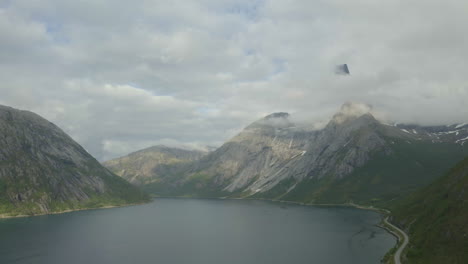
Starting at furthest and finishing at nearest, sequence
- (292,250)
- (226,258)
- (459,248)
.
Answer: (292,250) → (226,258) → (459,248)

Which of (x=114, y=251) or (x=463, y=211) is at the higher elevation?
(x=463, y=211)

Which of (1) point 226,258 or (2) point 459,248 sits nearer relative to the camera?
(2) point 459,248

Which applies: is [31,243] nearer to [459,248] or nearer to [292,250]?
[292,250]

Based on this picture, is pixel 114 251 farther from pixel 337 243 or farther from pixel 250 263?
pixel 337 243

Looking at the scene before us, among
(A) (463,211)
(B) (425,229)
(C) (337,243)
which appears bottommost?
(C) (337,243)

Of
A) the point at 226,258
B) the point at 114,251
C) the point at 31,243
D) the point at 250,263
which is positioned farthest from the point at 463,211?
the point at 31,243

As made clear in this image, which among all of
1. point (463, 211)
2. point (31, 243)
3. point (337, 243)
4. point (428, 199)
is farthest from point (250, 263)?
point (31, 243)

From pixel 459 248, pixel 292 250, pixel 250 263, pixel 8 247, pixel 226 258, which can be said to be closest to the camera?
pixel 459 248
